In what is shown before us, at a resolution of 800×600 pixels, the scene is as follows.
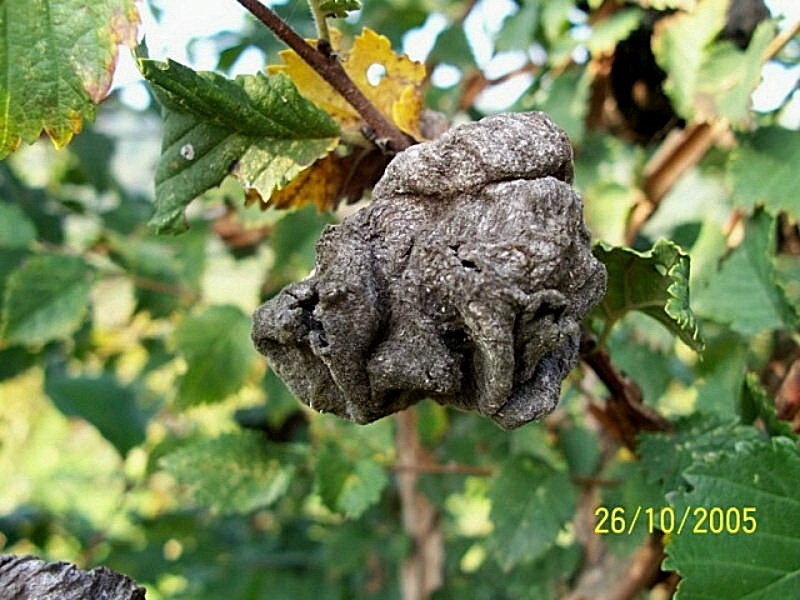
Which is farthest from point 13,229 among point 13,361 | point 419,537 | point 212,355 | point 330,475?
point 419,537

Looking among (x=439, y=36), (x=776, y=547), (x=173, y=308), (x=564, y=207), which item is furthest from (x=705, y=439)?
(x=173, y=308)

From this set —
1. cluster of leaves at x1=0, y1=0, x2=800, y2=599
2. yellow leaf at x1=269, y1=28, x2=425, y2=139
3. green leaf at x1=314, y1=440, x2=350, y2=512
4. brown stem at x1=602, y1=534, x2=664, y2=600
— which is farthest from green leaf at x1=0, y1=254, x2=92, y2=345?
brown stem at x1=602, y1=534, x2=664, y2=600

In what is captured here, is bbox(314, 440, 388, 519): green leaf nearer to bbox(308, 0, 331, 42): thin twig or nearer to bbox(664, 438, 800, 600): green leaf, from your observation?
bbox(664, 438, 800, 600): green leaf

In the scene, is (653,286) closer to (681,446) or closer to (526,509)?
(681,446)

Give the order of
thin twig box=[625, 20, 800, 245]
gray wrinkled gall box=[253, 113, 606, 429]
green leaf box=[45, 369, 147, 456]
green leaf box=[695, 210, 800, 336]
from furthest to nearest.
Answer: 1. green leaf box=[45, 369, 147, 456]
2. thin twig box=[625, 20, 800, 245]
3. green leaf box=[695, 210, 800, 336]
4. gray wrinkled gall box=[253, 113, 606, 429]

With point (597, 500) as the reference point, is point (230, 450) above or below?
above

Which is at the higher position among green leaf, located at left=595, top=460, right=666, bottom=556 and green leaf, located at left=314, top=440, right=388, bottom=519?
green leaf, located at left=595, top=460, right=666, bottom=556

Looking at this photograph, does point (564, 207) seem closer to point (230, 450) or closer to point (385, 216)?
point (385, 216)
